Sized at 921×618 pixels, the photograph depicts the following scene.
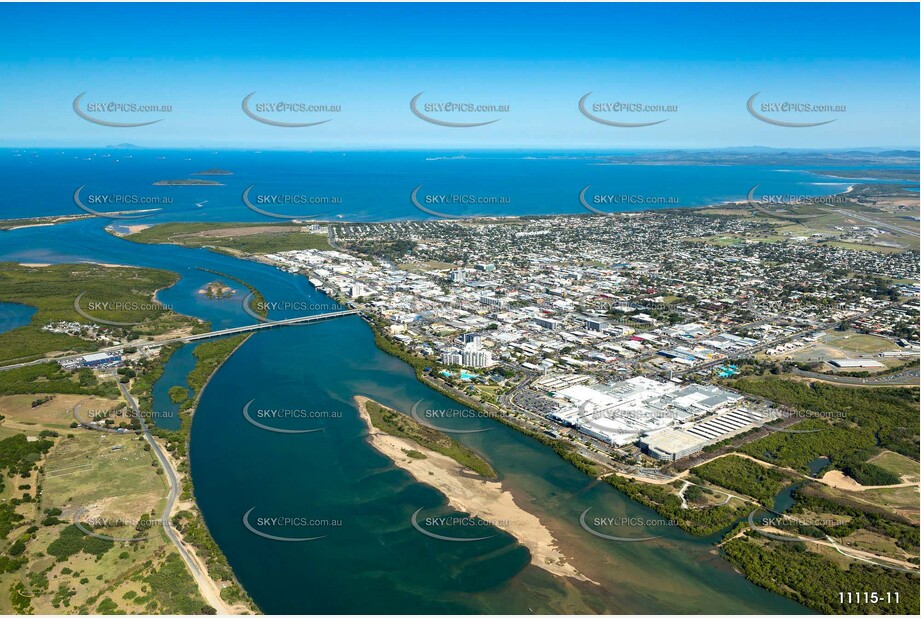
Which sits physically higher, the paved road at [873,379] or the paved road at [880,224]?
the paved road at [880,224]

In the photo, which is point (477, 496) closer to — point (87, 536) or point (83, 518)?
point (87, 536)

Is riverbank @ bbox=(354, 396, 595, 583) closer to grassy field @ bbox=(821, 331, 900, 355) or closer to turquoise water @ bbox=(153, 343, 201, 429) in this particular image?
turquoise water @ bbox=(153, 343, 201, 429)

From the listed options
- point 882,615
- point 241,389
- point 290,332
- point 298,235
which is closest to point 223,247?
point 298,235

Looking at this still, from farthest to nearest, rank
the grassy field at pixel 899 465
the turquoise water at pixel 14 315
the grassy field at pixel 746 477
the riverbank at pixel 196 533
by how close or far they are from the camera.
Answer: the turquoise water at pixel 14 315
the grassy field at pixel 899 465
the grassy field at pixel 746 477
the riverbank at pixel 196 533

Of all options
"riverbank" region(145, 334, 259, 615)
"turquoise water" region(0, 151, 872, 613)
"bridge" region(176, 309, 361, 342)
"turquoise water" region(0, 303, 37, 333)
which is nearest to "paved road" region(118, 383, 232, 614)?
"riverbank" region(145, 334, 259, 615)

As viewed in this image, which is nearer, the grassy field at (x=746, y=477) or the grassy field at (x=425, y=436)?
the grassy field at (x=746, y=477)

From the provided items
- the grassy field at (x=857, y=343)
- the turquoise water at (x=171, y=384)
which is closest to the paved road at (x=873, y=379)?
the grassy field at (x=857, y=343)

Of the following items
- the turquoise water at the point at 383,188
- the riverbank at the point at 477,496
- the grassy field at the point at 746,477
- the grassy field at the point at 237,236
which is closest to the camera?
the riverbank at the point at 477,496

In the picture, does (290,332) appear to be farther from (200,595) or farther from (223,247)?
(223,247)

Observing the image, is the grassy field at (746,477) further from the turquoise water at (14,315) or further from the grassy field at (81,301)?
the turquoise water at (14,315)
